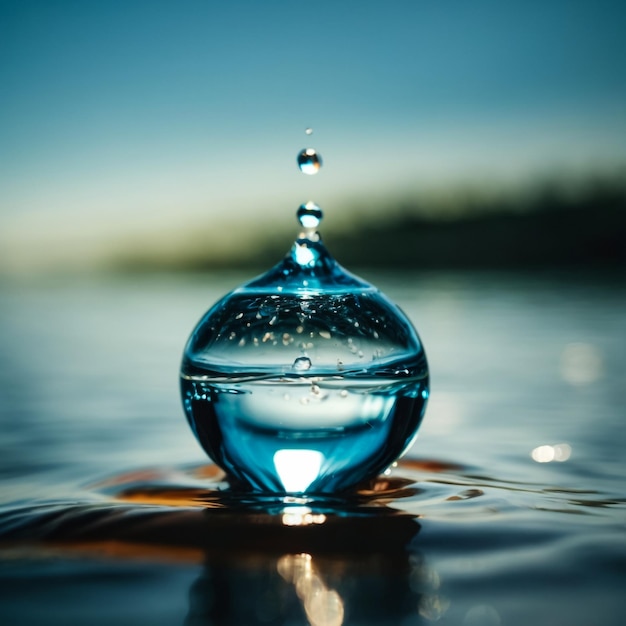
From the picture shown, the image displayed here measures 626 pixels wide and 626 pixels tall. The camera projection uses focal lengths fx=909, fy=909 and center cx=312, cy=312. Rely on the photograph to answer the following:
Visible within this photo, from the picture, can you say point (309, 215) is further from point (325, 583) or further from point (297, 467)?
point (325, 583)

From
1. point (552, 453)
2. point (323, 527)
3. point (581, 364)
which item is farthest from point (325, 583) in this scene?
point (581, 364)

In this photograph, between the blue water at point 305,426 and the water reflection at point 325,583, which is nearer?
the water reflection at point 325,583

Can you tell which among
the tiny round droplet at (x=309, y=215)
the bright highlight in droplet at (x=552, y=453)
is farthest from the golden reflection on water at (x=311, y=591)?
the bright highlight in droplet at (x=552, y=453)

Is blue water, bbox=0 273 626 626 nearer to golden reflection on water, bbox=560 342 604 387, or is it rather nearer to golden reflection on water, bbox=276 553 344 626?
golden reflection on water, bbox=276 553 344 626

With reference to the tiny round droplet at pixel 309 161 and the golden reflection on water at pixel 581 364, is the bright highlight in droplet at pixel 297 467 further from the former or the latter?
the golden reflection on water at pixel 581 364

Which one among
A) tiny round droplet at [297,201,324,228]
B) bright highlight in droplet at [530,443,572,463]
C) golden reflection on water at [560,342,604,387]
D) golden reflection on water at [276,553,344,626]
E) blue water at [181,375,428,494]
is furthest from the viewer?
golden reflection on water at [560,342,604,387]

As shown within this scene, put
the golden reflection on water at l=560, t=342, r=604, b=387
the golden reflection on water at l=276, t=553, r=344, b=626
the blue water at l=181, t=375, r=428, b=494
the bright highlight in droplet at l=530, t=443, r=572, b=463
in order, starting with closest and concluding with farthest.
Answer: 1. the golden reflection on water at l=276, t=553, r=344, b=626
2. the blue water at l=181, t=375, r=428, b=494
3. the bright highlight in droplet at l=530, t=443, r=572, b=463
4. the golden reflection on water at l=560, t=342, r=604, b=387

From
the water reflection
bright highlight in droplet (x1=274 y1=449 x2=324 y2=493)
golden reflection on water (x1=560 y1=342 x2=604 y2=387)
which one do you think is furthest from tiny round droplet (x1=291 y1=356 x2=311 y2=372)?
golden reflection on water (x1=560 y1=342 x2=604 y2=387)
